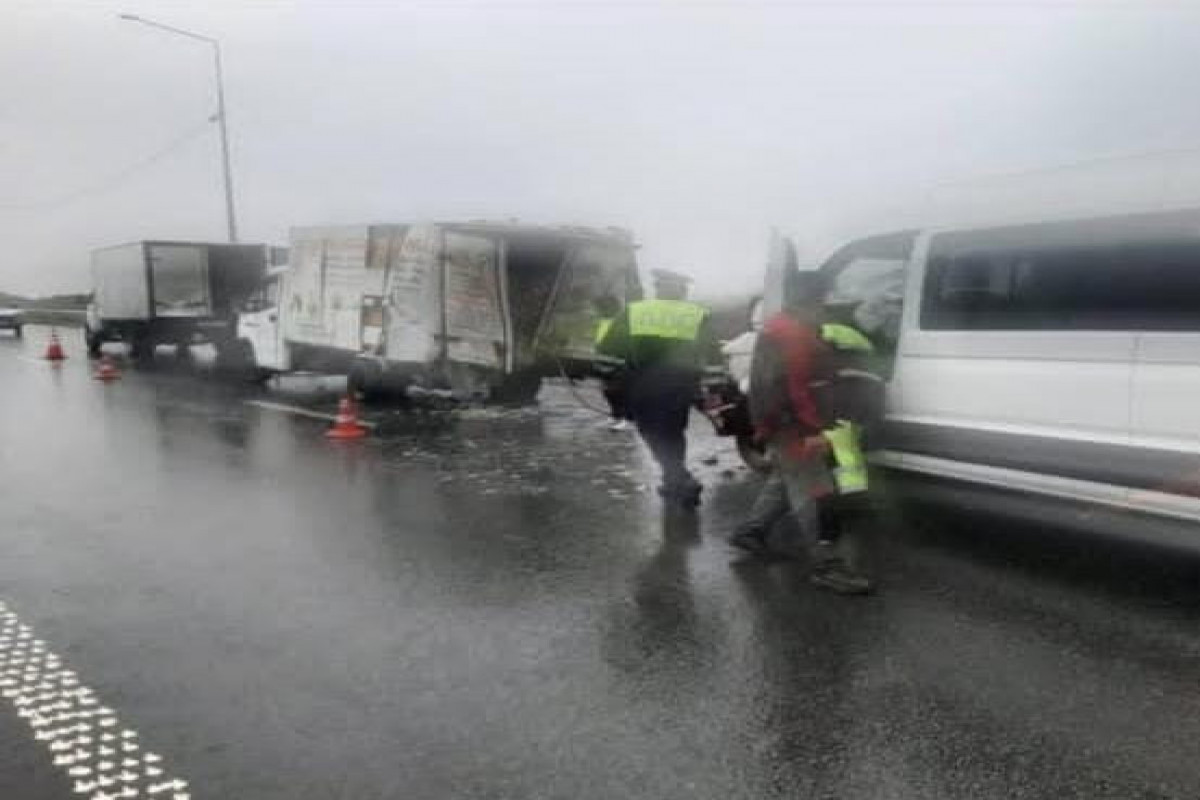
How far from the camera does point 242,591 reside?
5.05 metres

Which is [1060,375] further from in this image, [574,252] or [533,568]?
[574,252]

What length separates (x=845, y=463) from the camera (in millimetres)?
5184

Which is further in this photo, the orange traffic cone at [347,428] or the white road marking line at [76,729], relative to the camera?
the orange traffic cone at [347,428]

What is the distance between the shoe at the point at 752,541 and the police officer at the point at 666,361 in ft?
3.74

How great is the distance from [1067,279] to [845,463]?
1554 mm

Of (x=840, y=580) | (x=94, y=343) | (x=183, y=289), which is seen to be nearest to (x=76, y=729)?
(x=840, y=580)

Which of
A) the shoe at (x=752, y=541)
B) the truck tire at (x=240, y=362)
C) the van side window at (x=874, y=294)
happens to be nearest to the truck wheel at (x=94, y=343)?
the truck tire at (x=240, y=362)

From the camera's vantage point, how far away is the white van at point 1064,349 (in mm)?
4875

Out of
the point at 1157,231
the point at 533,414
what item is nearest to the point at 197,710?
the point at 1157,231

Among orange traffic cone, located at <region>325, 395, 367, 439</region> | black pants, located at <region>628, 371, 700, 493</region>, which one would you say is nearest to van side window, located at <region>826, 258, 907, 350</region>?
black pants, located at <region>628, 371, 700, 493</region>

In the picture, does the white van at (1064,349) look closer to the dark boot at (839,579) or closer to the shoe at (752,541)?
the shoe at (752,541)

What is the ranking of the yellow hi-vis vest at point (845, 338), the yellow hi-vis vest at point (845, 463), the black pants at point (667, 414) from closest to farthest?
the yellow hi-vis vest at point (845, 463)
the yellow hi-vis vest at point (845, 338)
the black pants at point (667, 414)

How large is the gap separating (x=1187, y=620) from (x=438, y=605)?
339 centimetres

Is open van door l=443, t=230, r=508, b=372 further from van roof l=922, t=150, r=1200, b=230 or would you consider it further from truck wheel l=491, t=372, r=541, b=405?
van roof l=922, t=150, r=1200, b=230
